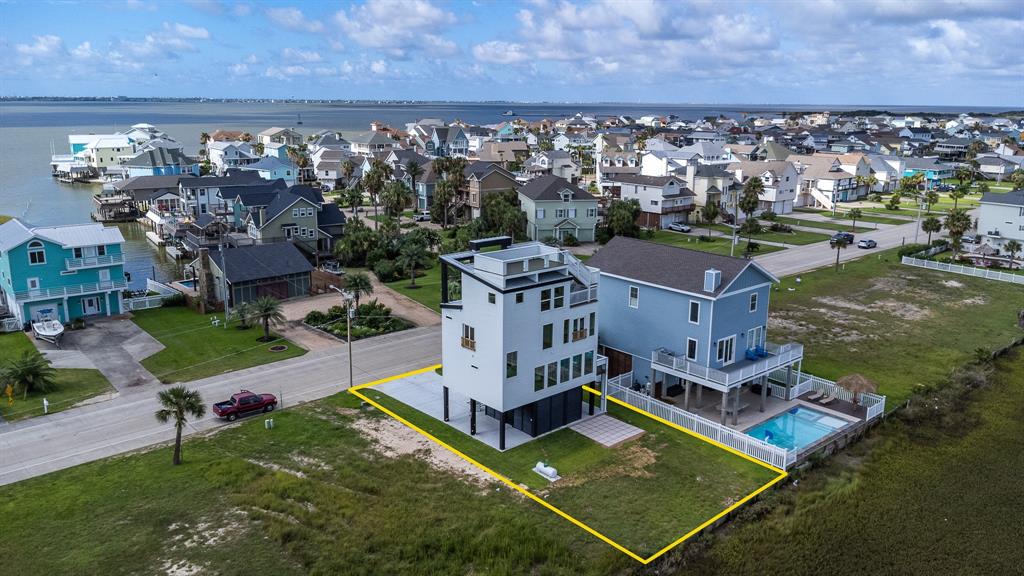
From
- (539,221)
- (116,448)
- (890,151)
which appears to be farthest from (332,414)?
(890,151)

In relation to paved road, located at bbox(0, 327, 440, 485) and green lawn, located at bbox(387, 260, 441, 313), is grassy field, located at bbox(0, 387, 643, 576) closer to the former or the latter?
paved road, located at bbox(0, 327, 440, 485)

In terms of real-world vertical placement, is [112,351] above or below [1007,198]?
below

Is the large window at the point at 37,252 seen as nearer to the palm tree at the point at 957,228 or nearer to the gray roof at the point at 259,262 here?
the gray roof at the point at 259,262

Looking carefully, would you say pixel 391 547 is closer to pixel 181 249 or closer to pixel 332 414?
pixel 332 414

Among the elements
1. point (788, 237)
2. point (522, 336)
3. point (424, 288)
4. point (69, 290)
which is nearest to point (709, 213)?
point (788, 237)

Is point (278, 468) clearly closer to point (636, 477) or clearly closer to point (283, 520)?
Result: point (283, 520)

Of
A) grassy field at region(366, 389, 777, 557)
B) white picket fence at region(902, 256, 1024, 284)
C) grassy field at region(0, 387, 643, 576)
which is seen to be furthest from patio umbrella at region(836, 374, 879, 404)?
white picket fence at region(902, 256, 1024, 284)

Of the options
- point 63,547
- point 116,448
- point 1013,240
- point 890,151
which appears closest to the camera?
point 63,547
